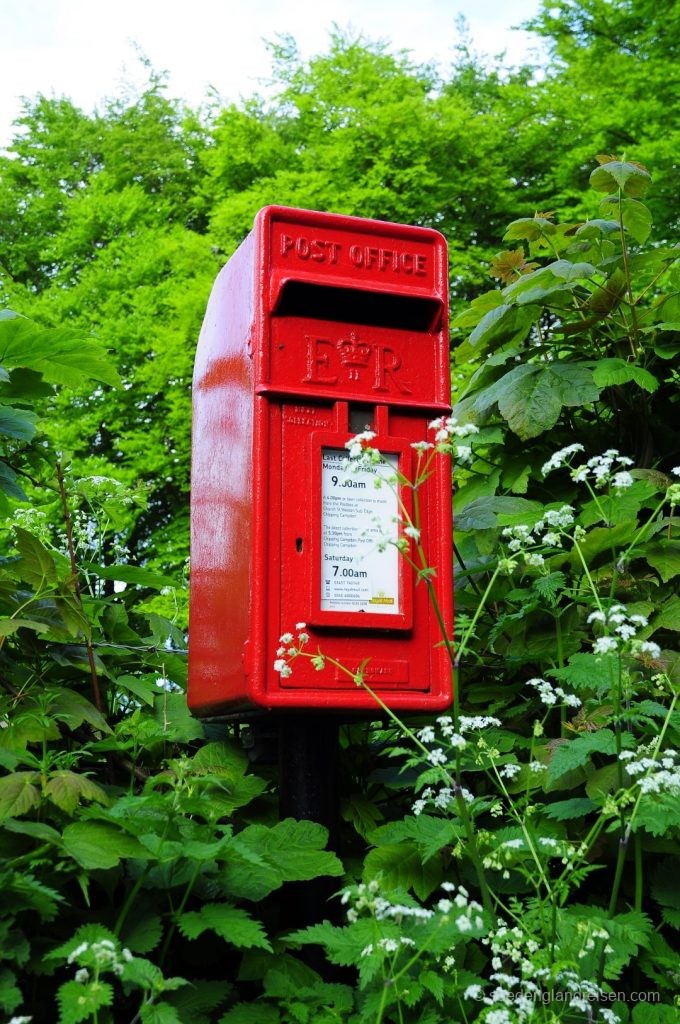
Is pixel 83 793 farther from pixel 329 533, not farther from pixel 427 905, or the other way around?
pixel 427 905

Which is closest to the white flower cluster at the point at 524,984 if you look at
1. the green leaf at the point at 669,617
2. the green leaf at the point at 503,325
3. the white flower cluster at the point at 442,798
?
the white flower cluster at the point at 442,798

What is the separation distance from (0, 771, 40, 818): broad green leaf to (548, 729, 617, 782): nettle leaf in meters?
1.20

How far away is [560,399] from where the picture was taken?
3.60 metres

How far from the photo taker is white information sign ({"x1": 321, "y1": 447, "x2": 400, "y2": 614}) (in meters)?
2.90

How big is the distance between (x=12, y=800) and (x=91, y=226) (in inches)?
620

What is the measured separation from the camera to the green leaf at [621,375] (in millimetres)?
3490

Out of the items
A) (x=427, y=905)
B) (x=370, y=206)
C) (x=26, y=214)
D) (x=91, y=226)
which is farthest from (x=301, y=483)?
(x=26, y=214)

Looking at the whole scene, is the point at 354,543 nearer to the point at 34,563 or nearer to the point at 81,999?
the point at 34,563

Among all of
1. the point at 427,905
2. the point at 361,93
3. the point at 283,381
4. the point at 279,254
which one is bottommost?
the point at 427,905

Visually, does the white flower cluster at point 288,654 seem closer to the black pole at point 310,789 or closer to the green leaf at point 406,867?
the black pole at point 310,789

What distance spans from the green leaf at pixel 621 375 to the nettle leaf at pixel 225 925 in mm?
2073

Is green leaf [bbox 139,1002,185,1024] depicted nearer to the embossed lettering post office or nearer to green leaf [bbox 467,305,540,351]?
the embossed lettering post office

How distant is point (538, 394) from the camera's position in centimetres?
363

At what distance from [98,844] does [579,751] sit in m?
1.15
